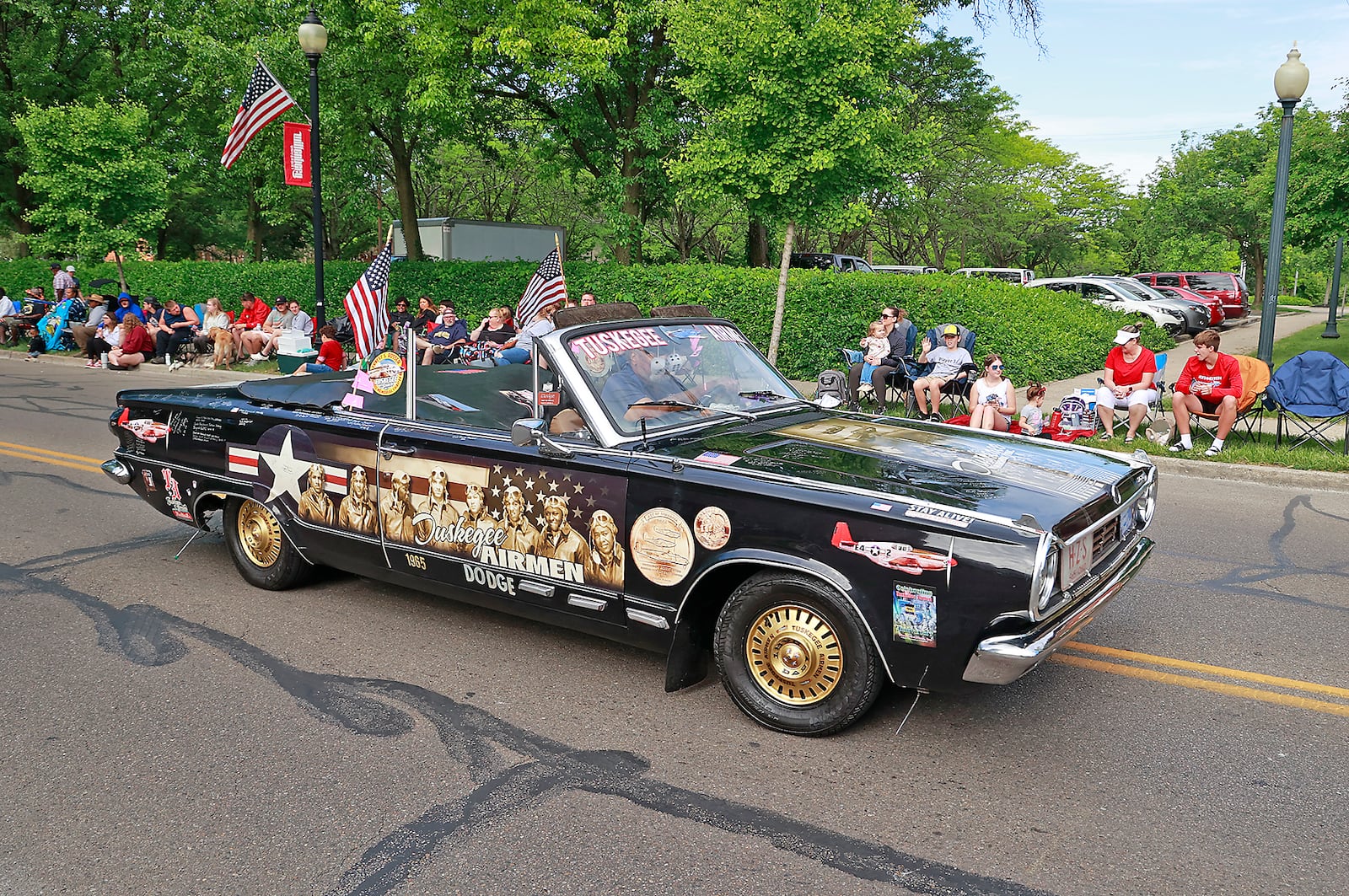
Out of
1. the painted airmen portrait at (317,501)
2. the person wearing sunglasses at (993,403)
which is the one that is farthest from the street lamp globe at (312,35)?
the painted airmen portrait at (317,501)

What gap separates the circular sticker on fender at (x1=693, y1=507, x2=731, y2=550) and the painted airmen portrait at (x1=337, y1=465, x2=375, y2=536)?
6.44 ft

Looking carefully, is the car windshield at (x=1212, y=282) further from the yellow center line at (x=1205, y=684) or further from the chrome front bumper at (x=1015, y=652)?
the chrome front bumper at (x=1015, y=652)

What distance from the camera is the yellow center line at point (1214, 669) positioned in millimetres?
4504

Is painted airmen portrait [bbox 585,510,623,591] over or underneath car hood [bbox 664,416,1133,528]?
underneath

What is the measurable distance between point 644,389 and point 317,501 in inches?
77.5

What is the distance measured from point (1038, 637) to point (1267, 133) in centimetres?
4983

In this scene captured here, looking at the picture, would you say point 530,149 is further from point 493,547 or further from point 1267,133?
point 1267,133

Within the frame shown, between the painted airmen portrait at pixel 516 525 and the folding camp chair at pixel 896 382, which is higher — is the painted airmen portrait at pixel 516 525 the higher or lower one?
the lower one

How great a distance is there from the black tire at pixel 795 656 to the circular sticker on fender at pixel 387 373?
2.24 metres

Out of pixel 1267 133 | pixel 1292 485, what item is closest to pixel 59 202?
pixel 1292 485

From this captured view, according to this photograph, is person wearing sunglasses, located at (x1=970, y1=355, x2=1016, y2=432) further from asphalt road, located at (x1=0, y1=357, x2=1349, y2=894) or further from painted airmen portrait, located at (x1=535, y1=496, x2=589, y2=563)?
painted airmen portrait, located at (x1=535, y1=496, x2=589, y2=563)

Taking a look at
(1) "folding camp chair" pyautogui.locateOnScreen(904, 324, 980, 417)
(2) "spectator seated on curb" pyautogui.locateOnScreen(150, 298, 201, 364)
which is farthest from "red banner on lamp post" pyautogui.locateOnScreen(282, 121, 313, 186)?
(1) "folding camp chair" pyautogui.locateOnScreen(904, 324, 980, 417)

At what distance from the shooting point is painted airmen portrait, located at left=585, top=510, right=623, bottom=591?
429 cm

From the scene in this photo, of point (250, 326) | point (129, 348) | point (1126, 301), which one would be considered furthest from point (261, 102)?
point (1126, 301)
